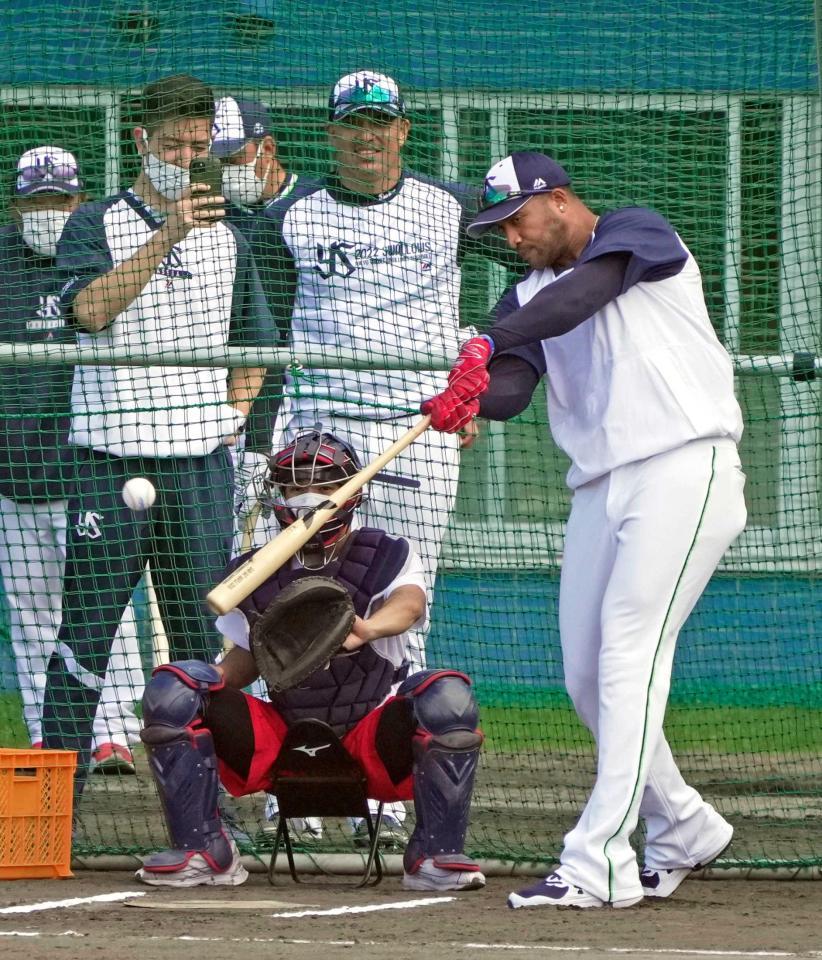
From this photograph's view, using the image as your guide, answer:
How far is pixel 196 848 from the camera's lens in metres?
4.91

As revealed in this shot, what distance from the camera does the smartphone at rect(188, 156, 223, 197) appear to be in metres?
5.98

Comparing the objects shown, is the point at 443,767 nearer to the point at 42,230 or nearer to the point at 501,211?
the point at 501,211

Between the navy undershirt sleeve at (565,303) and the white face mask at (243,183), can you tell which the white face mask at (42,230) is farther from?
the navy undershirt sleeve at (565,303)

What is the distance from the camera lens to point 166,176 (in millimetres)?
5922

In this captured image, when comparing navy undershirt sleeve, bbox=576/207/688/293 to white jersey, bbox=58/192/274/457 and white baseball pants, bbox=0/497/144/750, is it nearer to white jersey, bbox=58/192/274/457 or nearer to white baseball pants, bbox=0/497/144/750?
white jersey, bbox=58/192/274/457

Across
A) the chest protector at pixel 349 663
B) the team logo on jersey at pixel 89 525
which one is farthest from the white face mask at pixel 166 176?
the chest protector at pixel 349 663

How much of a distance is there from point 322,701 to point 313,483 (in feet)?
2.02

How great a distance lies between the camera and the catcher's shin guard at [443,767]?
480 cm

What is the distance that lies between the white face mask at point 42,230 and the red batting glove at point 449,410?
2.00 m

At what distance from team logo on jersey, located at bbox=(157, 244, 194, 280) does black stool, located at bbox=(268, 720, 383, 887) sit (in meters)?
1.82

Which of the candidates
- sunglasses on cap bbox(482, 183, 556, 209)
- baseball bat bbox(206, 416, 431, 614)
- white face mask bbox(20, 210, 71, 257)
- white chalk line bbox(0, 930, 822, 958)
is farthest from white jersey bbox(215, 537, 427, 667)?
white face mask bbox(20, 210, 71, 257)

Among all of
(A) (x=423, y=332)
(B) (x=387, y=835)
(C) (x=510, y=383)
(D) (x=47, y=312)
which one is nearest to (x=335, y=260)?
(A) (x=423, y=332)

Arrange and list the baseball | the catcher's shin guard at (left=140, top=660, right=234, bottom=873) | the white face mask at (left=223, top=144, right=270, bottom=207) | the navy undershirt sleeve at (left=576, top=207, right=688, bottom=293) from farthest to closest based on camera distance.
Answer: the white face mask at (left=223, top=144, right=270, bottom=207), the baseball, the catcher's shin guard at (left=140, top=660, right=234, bottom=873), the navy undershirt sleeve at (left=576, top=207, right=688, bottom=293)

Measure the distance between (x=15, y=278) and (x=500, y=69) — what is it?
2.40 metres
